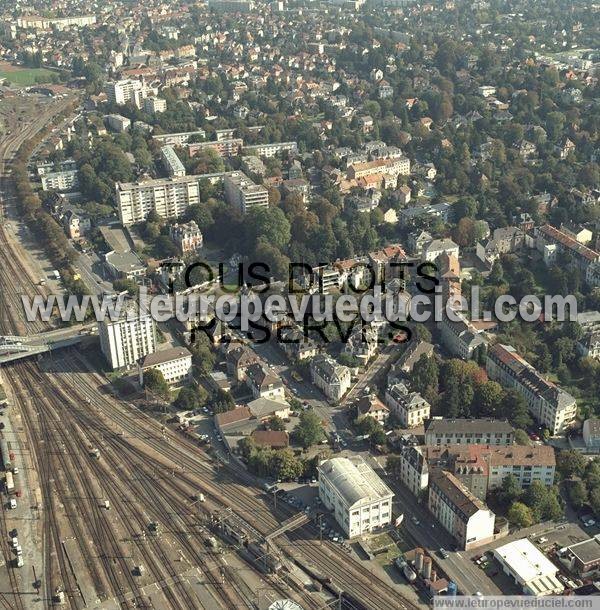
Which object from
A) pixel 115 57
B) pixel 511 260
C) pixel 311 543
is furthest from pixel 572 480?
pixel 115 57

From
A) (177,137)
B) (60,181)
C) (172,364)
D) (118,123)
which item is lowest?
(172,364)

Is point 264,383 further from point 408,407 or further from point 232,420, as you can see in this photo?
point 408,407

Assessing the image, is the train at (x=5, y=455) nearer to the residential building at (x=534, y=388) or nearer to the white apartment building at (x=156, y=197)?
the residential building at (x=534, y=388)

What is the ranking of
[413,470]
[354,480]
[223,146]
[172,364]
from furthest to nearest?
[223,146] → [172,364] → [413,470] → [354,480]

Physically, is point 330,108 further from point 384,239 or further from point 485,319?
point 485,319

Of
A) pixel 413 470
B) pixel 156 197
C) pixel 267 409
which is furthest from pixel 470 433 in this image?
pixel 156 197

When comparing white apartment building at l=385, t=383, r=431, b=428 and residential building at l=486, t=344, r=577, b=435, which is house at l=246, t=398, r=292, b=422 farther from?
residential building at l=486, t=344, r=577, b=435

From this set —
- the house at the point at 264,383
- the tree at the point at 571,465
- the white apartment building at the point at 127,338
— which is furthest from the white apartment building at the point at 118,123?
the tree at the point at 571,465
